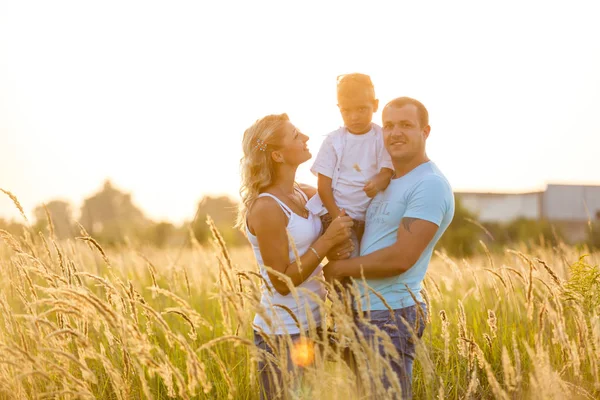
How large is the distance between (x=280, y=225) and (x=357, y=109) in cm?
127

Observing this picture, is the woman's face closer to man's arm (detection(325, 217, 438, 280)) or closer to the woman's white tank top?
the woman's white tank top

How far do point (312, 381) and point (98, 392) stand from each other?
1881 mm

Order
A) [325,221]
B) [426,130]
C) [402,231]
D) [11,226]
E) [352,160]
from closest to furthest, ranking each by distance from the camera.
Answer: [402,231] → [426,130] → [325,221] → [352,160] → [11,226]

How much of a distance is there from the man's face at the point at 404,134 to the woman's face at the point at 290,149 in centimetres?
61

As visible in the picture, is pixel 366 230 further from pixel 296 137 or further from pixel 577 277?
pixel 577 277

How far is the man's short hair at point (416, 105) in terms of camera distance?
409 centimetres

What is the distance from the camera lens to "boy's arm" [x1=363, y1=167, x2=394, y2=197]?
13.7ft

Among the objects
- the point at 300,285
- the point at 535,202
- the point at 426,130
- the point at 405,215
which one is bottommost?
the point at 535,202

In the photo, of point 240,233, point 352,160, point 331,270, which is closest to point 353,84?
point 352,160

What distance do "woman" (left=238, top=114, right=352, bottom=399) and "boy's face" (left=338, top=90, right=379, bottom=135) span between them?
1.49 feet

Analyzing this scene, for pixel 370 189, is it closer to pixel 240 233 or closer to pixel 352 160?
pixel 352 160

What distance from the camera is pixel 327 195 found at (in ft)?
14.7

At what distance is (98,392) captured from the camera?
3959mm

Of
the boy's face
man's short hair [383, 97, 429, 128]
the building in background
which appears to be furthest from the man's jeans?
the building in background
